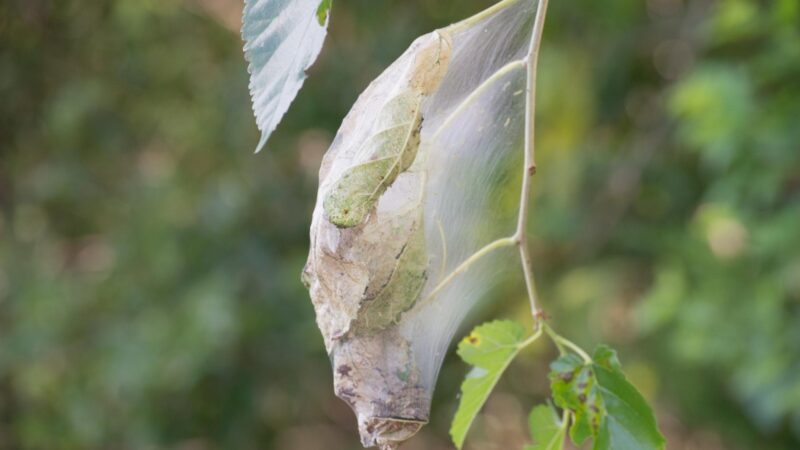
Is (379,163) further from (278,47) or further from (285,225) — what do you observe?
(285,225)

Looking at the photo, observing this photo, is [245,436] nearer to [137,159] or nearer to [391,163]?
[137,159]

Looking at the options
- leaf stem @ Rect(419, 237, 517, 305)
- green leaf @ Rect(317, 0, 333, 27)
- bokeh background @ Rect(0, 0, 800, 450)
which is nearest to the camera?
green leaf @ Rect(317, 0, 333, 27)

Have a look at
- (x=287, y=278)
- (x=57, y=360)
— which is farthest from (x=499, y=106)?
(x=57, y=360)

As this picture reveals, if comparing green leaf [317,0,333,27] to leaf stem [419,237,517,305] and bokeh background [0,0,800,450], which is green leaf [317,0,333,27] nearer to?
leaf stem [419,237,517,305]

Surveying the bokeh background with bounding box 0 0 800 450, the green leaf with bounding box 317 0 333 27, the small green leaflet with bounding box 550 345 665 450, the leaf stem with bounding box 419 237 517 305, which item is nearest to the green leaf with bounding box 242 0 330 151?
the green leaf with bounding box 317 0 333 27

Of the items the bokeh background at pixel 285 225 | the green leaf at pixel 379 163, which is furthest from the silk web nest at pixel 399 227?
the bokeh background at pixel 285 225

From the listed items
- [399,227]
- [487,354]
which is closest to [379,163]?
[399,227]
